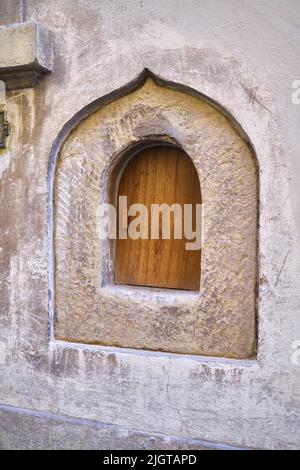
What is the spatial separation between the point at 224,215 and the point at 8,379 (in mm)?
1993

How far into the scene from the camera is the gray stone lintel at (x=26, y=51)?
2.91 metres

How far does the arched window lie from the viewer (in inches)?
119

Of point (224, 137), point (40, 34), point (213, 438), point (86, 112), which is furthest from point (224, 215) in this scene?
point (40, 34)

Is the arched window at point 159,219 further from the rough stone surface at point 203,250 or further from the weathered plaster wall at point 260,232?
the weathered plaster wall at point 260,232

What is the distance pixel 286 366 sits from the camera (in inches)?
102
